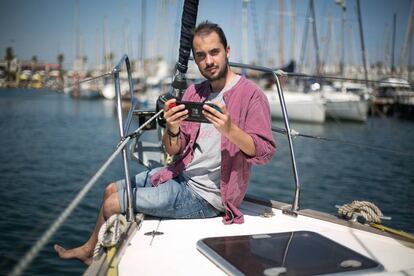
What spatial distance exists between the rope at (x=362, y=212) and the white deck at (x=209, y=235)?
0.16 m

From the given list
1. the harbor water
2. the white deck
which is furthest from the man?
the harbor water

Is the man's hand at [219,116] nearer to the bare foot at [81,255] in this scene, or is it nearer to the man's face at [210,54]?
the man's face at [210,54]

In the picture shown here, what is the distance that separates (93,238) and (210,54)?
1.30 metres

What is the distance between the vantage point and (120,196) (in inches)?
95.7

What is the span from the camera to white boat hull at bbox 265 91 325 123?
23656 mm

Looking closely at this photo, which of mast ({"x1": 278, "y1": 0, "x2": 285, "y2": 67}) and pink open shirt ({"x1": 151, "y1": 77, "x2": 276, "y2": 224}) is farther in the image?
mast ({"x1": 278, "y1": 0, "x2": 285, "y2": 67})

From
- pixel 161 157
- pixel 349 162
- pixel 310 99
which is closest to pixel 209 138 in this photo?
pixel 161 157

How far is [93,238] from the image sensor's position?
90.7 inches

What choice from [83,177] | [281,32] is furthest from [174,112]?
[281,32]

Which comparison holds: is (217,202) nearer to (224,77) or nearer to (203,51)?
(224,77)

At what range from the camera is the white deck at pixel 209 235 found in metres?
1.89

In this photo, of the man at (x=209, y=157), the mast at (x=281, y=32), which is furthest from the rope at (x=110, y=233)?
the mast at (x=281, y=32)

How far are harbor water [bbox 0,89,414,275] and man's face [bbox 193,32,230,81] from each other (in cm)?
118

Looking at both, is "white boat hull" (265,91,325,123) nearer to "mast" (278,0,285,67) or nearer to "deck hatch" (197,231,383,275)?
"mast" (278,0,285,67)
